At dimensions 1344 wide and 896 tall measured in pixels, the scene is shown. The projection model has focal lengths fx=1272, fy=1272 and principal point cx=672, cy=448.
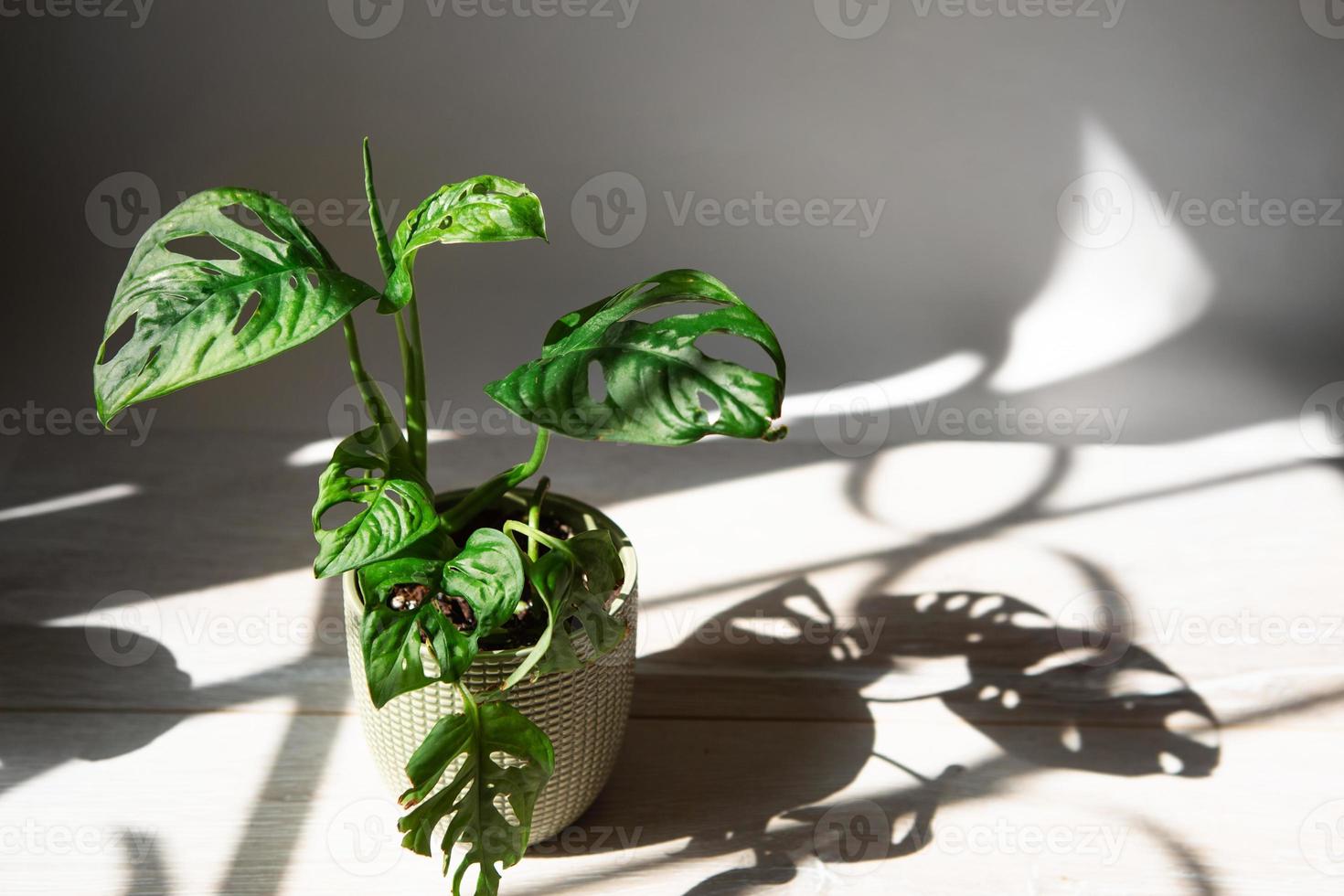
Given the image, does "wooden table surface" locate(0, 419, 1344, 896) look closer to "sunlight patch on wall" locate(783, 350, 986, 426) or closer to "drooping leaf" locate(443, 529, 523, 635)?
"sunlight patch on wall" locate(783, 350, 986, 426)

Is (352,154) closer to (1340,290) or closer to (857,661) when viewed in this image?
(857,661)

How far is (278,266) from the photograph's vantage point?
112 centimetres

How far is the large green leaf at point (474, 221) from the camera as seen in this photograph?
1.12 m

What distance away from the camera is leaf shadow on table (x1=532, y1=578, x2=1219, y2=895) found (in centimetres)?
143

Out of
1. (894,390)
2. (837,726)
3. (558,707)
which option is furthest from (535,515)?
(894,390)

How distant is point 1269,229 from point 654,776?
5.31 feet

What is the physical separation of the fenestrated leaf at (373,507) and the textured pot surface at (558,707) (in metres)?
0.13

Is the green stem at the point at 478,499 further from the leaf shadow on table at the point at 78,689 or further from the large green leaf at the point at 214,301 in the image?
the leaf shadow on table at the point at 78,689

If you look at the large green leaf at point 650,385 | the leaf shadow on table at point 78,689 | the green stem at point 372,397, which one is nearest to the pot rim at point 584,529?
Result: the green stem at point 372,397

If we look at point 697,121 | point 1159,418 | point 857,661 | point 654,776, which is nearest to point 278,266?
point 654,776

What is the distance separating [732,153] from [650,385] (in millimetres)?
1347

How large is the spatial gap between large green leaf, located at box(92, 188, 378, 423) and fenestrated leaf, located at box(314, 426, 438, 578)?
0.49 feet

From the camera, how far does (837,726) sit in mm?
1581

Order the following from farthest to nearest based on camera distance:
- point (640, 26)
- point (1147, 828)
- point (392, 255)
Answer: point (640, 26) < point (1147, 828) < point (392, 255)
